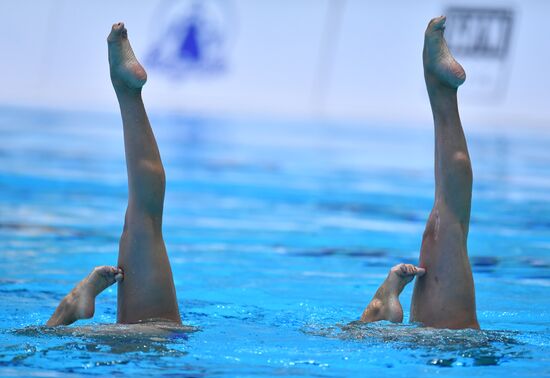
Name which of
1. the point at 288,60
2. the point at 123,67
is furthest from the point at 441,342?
the point at 288,60

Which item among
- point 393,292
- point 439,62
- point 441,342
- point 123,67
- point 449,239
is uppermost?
point 439,62

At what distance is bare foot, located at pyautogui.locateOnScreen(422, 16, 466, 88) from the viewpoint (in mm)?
2969

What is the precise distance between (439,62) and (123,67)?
3.14 ft

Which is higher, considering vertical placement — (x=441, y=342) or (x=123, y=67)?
(x=123, y=67)

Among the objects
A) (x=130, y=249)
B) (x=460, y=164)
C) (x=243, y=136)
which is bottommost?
(x=130, y=249)

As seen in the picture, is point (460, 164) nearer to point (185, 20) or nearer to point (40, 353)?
point (40, 353)

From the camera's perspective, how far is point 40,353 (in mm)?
2678

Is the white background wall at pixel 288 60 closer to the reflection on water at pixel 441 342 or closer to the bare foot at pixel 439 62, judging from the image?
the bare foot at pixel 439 62

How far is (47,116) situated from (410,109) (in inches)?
175

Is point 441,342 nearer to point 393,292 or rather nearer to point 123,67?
point 393,292

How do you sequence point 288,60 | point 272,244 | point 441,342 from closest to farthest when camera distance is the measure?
1. point 441,342
2. point 272,244
3. point 288,60

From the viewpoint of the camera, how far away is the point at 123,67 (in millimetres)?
2955

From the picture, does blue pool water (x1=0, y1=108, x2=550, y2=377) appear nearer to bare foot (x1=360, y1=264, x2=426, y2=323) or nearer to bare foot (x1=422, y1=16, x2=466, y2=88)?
bare foot (x1=360, y1=264, x2=426, y2=323)

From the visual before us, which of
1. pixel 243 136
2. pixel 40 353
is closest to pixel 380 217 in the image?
pixel 40 353
